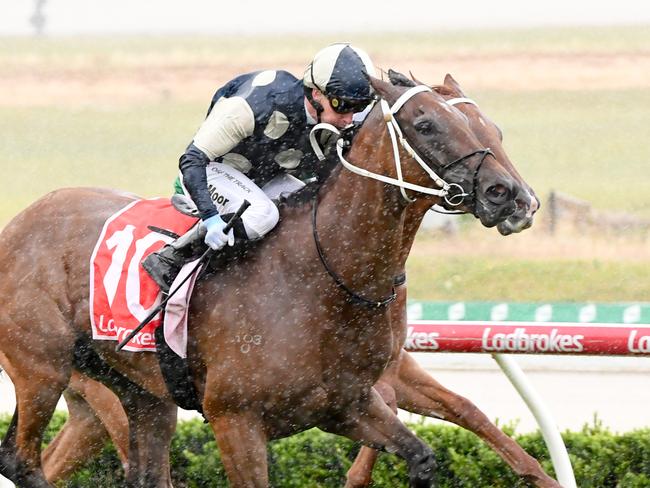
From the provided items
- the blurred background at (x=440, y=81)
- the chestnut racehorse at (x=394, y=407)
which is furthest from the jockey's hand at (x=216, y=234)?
the blurred background at (x=440, y=81)

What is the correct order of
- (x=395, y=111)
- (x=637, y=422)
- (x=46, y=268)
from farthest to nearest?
(x=637, y=422)
(x=46, y=268)
(x=395, y=111)

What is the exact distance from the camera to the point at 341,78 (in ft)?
13.4

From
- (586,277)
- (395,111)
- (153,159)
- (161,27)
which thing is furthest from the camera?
(161,27)

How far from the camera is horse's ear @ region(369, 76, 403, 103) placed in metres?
4.00

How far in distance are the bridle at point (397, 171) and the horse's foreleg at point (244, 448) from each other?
1.76ft

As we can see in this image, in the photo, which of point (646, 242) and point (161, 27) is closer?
point (646, 242)

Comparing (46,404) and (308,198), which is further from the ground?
(308,198)

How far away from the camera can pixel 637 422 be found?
7160 millimetres

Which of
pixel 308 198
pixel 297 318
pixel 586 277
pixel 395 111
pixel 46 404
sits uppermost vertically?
pixel 395 111

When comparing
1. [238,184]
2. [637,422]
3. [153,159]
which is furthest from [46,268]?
[153,159]

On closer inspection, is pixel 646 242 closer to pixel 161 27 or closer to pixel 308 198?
pixel 308 198

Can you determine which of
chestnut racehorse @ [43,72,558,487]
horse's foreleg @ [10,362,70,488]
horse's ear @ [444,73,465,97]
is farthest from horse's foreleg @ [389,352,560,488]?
horse's foreleg @ [10,362,70,488]

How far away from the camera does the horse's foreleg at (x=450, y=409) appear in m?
4.96

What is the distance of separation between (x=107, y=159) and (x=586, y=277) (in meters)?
8.59
